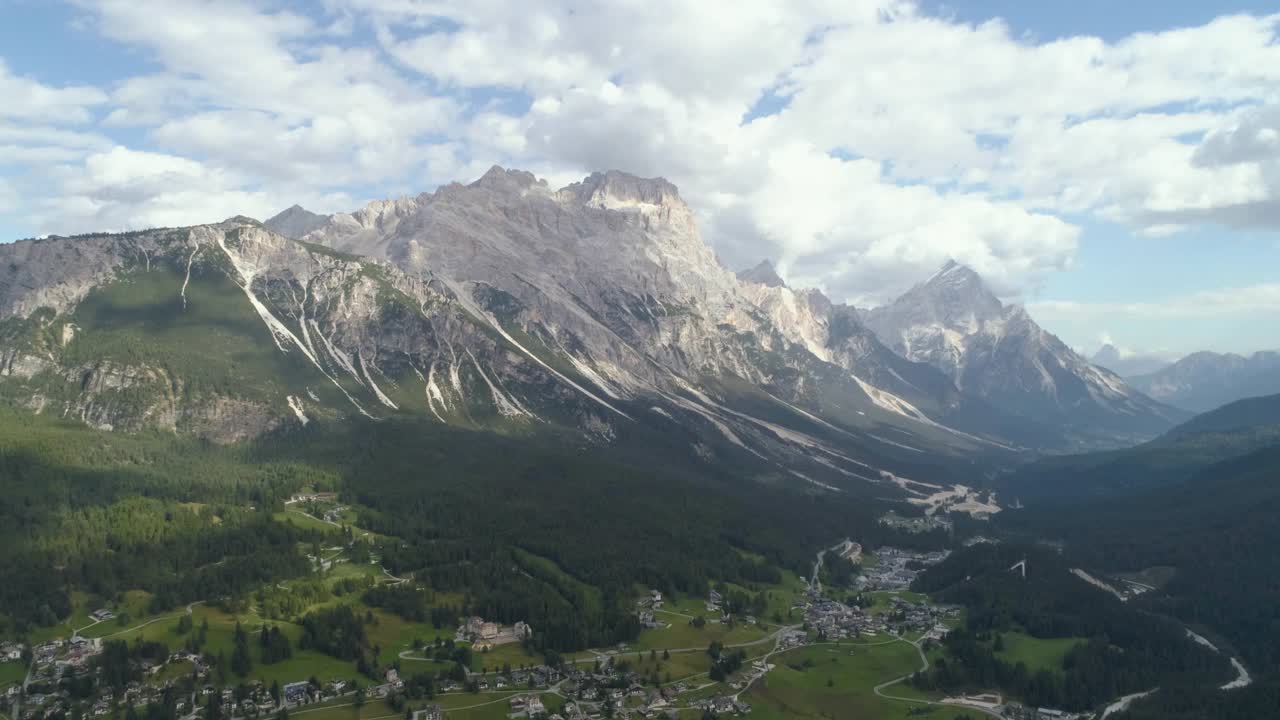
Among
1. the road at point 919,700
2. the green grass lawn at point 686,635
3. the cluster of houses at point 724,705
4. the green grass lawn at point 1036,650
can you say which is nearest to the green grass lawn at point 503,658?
the green grass lawn at point 686,635

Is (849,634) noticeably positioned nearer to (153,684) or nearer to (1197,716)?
(1197,716)

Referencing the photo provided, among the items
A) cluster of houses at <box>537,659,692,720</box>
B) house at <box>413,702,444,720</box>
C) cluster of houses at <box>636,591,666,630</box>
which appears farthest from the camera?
cluster of houses at <box>636,591,666,630</box>

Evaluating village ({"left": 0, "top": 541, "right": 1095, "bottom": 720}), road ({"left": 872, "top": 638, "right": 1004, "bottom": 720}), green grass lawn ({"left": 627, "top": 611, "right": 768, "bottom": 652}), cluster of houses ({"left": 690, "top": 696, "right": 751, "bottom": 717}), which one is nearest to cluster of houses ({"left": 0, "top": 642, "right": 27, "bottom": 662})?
village ({"left": 0, "top": 541, "right": 1095, "bottom": 720})

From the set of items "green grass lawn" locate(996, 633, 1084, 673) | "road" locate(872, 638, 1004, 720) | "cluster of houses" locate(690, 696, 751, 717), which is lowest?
"cluster of houses" locate(690, 696, 751, 717)

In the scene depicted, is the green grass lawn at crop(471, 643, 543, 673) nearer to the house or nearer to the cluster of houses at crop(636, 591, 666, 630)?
the house

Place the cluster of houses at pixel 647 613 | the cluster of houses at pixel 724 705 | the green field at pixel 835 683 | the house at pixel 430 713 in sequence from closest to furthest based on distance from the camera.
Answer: the house at pixel 430 713
the cluster of houses at pixel 724 705
the green field at pixel 835 683
the cluster of houses at pixel 647 613

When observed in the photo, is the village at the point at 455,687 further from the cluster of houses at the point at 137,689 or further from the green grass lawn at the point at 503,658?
the green grass lawn at the point at 503,658
